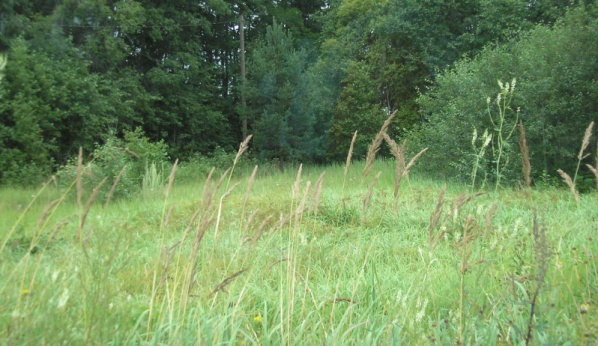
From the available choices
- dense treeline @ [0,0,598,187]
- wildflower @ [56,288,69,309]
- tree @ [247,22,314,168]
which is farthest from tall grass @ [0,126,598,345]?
tree @ [247,22,314,168]

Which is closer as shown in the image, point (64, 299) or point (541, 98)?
point (64, 299)

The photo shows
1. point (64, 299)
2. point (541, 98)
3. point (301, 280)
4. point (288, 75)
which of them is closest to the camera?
point (64, 299)

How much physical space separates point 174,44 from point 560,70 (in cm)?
1624

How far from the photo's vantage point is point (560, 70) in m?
10.3

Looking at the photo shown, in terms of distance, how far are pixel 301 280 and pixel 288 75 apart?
16.9 m

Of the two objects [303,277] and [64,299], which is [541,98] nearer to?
[303,277]

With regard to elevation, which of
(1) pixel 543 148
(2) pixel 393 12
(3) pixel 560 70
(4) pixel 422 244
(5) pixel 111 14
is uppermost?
(2) pixel 393 12

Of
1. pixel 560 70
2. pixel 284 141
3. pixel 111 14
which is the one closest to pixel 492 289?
pixel 560 70

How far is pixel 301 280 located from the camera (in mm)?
2561

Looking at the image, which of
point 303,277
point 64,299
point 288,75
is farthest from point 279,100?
point 64,299

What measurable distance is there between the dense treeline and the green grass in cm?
430

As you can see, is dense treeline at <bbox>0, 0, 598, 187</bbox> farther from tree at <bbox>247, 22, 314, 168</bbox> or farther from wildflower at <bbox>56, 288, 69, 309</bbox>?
wildflower at <bbox>56, 288, 69, 309</bbox>

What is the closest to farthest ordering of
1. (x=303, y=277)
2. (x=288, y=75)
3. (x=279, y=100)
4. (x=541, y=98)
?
(x=303, y=277), (x=541, y=98), (x=288, y=75), (x=279, y=100)

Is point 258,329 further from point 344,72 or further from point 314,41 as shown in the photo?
point 314,41
